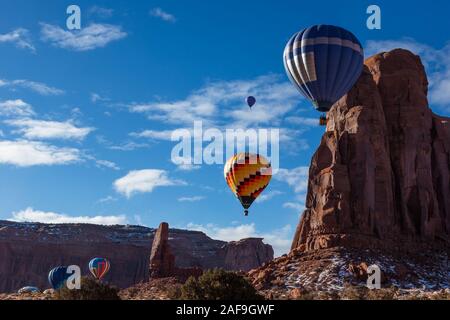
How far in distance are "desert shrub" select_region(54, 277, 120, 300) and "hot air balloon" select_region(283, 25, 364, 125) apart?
19959 mm

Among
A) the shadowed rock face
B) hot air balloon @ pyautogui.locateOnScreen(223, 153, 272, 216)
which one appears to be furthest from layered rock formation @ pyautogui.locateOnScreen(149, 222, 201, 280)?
hot air balloon @ pyautogui.locateOnScreen(223, 153, 272, 216)

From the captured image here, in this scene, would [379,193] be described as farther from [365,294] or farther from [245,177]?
[365,294]

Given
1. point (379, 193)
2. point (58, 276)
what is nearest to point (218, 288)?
point (379, 193)

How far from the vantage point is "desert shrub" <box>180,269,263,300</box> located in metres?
35.8

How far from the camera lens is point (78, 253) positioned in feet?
565

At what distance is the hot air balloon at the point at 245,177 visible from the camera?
200 ft

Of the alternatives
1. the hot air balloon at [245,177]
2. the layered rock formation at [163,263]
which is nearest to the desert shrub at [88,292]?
the hot air balloon at [245,177]

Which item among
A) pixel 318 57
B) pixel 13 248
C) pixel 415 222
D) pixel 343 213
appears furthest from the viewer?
pixel 13 248

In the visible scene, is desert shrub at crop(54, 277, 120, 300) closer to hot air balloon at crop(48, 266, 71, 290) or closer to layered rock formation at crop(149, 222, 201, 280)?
layered rock formation at crop(149, 222, 201, 280)

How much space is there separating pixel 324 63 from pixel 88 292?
2368 centimetres

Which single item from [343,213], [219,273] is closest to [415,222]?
[343,213]

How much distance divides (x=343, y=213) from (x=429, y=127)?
16465mm
